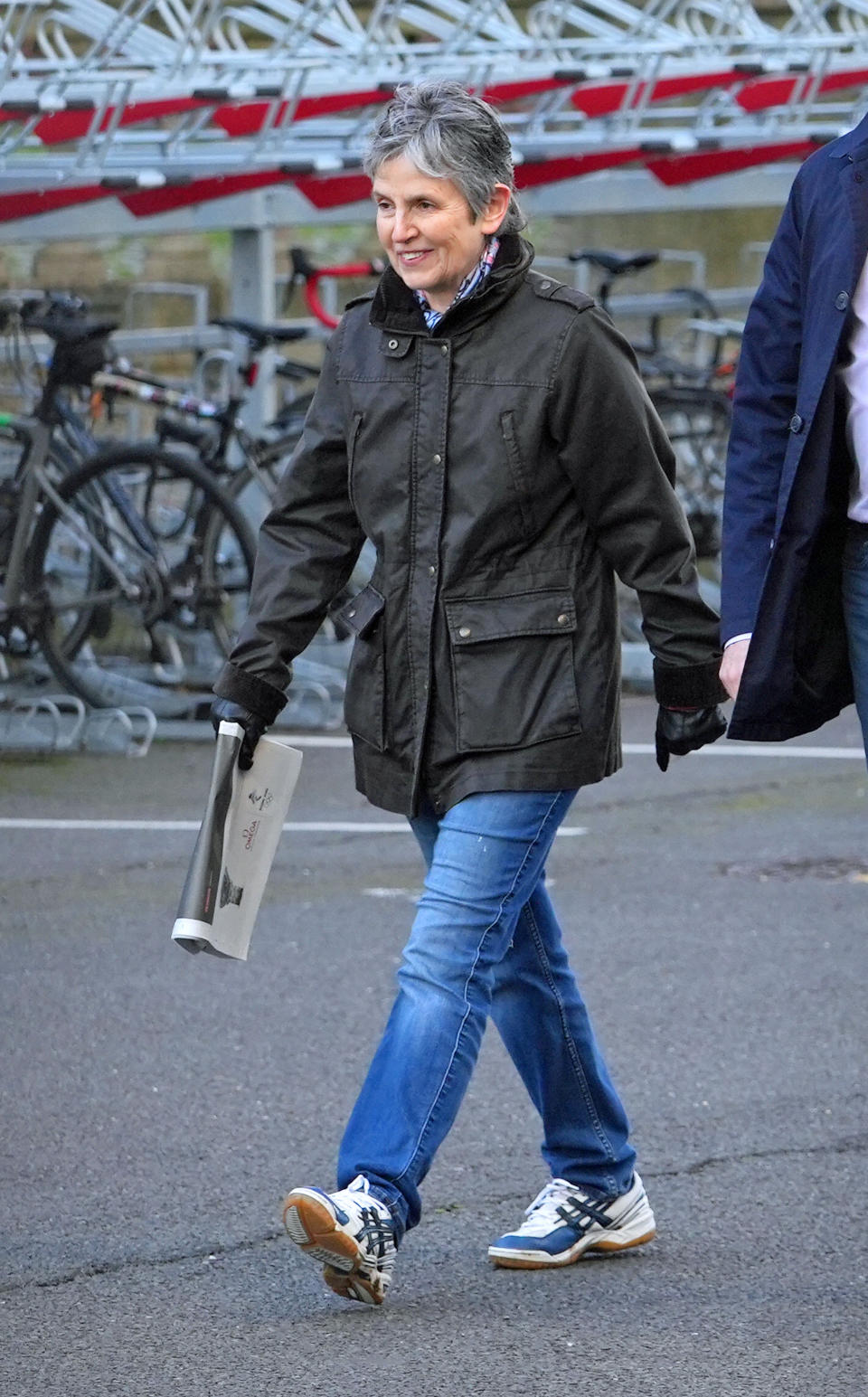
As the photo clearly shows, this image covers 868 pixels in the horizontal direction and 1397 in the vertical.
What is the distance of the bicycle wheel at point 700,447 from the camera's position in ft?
36.2

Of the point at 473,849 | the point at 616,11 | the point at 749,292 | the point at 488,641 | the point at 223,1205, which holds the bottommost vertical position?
the point at 223,1205

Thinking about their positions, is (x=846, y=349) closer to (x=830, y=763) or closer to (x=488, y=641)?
(x=488, y=641)

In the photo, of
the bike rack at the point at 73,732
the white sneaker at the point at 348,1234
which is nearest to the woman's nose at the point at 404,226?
the white sneaker at the point at 348,1234

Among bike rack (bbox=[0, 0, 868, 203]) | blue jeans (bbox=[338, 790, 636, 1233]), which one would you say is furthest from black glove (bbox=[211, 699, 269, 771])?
bike rack (bbox=[0, 0, 868, 203])

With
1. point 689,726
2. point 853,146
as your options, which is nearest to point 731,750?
point 689,726

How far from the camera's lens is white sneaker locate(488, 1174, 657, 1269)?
4.07m

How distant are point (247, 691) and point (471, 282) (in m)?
0.74

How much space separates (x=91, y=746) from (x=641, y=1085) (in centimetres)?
455

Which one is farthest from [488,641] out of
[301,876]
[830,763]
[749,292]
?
[749,292]

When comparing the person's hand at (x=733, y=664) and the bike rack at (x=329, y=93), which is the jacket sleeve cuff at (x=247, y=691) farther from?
the bike rack at (x=329, y=93)

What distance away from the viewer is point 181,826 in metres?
7.98

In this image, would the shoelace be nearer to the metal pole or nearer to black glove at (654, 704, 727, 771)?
black glove at (654, 704, 727, 771)

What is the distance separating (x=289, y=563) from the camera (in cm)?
400

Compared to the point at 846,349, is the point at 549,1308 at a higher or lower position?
lower
